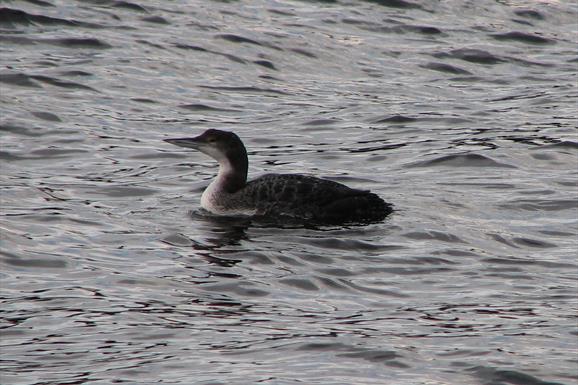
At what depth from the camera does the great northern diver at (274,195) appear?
1325 centimetres

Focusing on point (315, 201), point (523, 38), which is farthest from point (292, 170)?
point (523, 38)

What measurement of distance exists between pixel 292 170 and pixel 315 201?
2396mm

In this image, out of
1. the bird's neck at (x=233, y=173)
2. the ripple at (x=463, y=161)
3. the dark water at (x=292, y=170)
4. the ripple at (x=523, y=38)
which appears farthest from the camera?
the ripple at (x=523, y=38)

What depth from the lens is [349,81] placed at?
19953 mm

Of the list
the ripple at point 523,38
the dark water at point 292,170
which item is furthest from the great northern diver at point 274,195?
the ripple at point 523,38

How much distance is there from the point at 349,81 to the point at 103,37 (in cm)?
361

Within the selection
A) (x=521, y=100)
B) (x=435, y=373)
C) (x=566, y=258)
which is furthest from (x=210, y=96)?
(x=435, y=373)

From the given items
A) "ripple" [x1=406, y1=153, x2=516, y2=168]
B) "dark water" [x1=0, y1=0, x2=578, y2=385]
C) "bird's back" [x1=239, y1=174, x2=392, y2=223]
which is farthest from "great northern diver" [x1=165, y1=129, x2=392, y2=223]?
"ripple" [x1=406, y1=153, x2=516, y2=168]

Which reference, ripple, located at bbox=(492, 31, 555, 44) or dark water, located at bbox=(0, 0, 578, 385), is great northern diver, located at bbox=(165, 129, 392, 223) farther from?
ripple, located at bbox=(492, 31, 555, 44)

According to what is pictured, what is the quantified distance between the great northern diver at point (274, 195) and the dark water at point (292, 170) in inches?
9.2

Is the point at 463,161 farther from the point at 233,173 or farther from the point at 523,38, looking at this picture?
the point at 523,38

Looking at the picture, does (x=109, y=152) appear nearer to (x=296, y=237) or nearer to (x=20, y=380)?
(x=296, y=237)

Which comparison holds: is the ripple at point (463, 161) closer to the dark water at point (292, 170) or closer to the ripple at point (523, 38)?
the dark water at point (292, 170)

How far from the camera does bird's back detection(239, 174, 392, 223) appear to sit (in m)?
13.2
